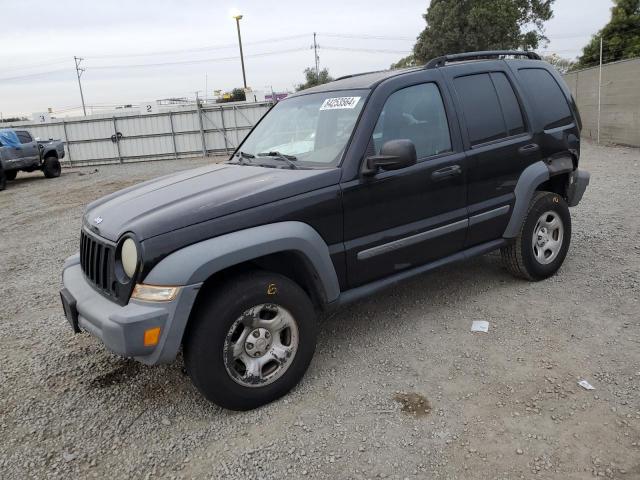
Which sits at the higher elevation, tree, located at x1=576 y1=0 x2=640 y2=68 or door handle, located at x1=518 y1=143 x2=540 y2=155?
tree, located at x1=576 y1=0 x2=640 y2=68

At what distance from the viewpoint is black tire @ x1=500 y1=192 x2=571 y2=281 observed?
165 inches

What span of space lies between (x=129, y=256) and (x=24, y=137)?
15.5m

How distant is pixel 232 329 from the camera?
2.71 meters

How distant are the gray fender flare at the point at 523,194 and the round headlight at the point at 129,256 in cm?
290

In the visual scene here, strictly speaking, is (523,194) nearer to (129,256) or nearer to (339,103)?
(339,103)

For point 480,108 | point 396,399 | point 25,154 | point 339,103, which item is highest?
point 339,103

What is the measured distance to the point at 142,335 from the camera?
8.15ft

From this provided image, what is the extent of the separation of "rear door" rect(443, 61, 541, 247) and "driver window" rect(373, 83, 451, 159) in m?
0.19

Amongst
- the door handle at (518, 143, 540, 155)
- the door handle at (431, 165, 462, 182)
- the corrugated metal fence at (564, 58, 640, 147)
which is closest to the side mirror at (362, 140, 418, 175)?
the door handle at (431, 165, 462, 182)

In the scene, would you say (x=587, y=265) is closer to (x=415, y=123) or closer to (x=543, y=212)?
(x=543, y=212)

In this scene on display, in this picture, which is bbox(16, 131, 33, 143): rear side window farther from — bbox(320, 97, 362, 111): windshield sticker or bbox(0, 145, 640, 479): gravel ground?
bbox(320, 97, 362, 111): windshield sticker

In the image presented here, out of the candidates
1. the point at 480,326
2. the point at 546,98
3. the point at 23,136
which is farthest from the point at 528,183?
the point at 23,136

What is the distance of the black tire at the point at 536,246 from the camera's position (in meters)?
4.20

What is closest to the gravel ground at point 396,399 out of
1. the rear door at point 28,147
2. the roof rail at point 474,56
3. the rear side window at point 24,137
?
the roof rail at point 474,56
